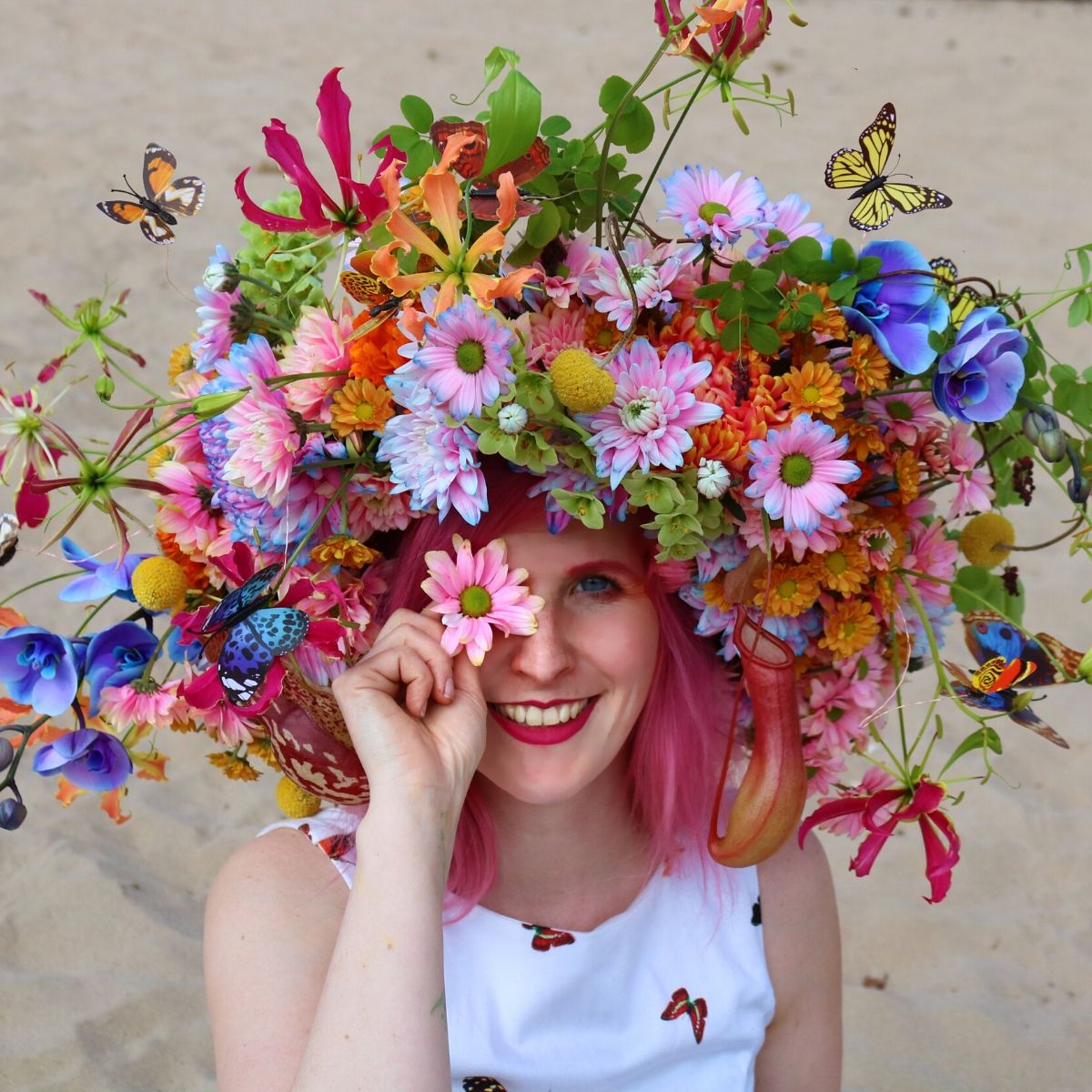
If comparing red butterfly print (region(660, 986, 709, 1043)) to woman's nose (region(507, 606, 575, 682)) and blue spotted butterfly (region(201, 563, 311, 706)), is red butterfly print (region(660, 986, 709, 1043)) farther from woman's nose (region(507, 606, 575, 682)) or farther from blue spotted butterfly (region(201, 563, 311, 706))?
blue spotted butterfly (region(201, 563, 311, 706))

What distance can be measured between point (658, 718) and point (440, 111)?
532 cm

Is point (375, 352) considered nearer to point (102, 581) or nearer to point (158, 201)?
point (158, 201)

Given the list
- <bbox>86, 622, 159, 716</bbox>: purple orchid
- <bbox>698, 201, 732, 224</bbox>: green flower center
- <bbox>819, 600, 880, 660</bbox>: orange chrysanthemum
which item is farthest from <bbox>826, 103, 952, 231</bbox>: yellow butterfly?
<bbox>86, 622, 159, 716</bbox>: purple orchid

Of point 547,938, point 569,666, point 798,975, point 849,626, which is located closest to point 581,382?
point 569,666

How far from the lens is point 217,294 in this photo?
160cm

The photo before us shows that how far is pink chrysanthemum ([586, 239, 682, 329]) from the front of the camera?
4.91 feet

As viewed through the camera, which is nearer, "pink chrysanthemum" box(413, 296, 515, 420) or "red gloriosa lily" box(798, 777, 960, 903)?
"pink chrysanthemum" box(413, 296, 515, 420)

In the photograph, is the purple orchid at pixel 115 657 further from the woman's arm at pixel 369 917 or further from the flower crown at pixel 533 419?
the woman's arm at pixel 369 917

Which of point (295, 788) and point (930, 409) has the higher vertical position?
point (930, 409)

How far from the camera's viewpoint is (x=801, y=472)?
4.93 feet

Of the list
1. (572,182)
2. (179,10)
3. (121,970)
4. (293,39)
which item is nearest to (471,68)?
(293,39)

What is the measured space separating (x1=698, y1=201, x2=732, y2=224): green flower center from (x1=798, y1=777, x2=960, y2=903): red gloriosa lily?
717mm

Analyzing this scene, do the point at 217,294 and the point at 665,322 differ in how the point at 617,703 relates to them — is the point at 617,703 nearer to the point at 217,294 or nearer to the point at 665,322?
the point at 665,322

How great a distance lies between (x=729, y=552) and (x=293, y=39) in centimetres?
679
